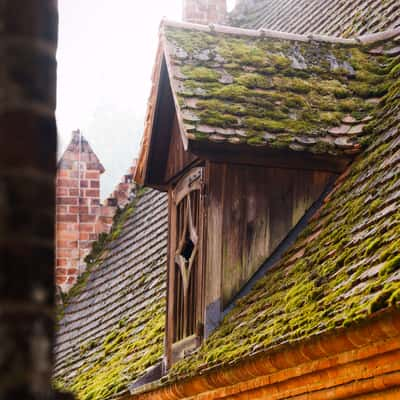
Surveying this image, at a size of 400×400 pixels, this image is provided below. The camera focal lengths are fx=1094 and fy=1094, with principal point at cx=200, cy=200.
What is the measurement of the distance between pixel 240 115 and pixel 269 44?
1180 millimetres

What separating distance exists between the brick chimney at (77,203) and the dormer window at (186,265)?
6.78 meters

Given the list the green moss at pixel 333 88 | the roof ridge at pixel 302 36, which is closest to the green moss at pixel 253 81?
the green moss at pixel 333 88

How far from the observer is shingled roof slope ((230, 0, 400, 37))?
33.0 ft

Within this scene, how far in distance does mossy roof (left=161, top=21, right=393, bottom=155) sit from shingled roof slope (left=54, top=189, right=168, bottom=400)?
2452 millimetres

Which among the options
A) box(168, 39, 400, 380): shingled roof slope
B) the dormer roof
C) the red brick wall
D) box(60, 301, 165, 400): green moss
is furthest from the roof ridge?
the red brick wall

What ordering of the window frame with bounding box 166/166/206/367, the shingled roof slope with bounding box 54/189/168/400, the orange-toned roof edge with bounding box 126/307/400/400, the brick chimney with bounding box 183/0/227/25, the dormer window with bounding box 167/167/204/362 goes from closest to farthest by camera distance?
1. the orange-toned roof edge with bounding box 126/307/400/400
2. the window frame with bounding box 166/166/206/367
3. the dormer window with bounding box 167/167/204/362
4. the shingled roof slope with bounding box 54/189/168/400
5. the brick chimney with bounding box 183/0/227/25

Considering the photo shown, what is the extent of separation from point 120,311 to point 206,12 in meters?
7.78

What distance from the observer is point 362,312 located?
490 cm

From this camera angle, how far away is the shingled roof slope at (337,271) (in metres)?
5.32

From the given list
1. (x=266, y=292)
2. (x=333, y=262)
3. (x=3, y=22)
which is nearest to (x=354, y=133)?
(x=266, y=292)

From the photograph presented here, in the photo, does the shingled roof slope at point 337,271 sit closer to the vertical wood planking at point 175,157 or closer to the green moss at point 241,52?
the green moss at point 241,52

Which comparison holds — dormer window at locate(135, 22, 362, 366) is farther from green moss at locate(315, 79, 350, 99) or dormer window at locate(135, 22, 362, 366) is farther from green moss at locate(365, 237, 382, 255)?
green moss at locate(365, 237, 382, 255)

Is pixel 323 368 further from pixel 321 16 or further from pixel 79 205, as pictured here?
pixel 79 205

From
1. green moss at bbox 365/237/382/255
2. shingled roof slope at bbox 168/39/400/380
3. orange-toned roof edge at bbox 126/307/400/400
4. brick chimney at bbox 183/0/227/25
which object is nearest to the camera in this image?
orange-toned roof edge at bbox 126/307/400/400
